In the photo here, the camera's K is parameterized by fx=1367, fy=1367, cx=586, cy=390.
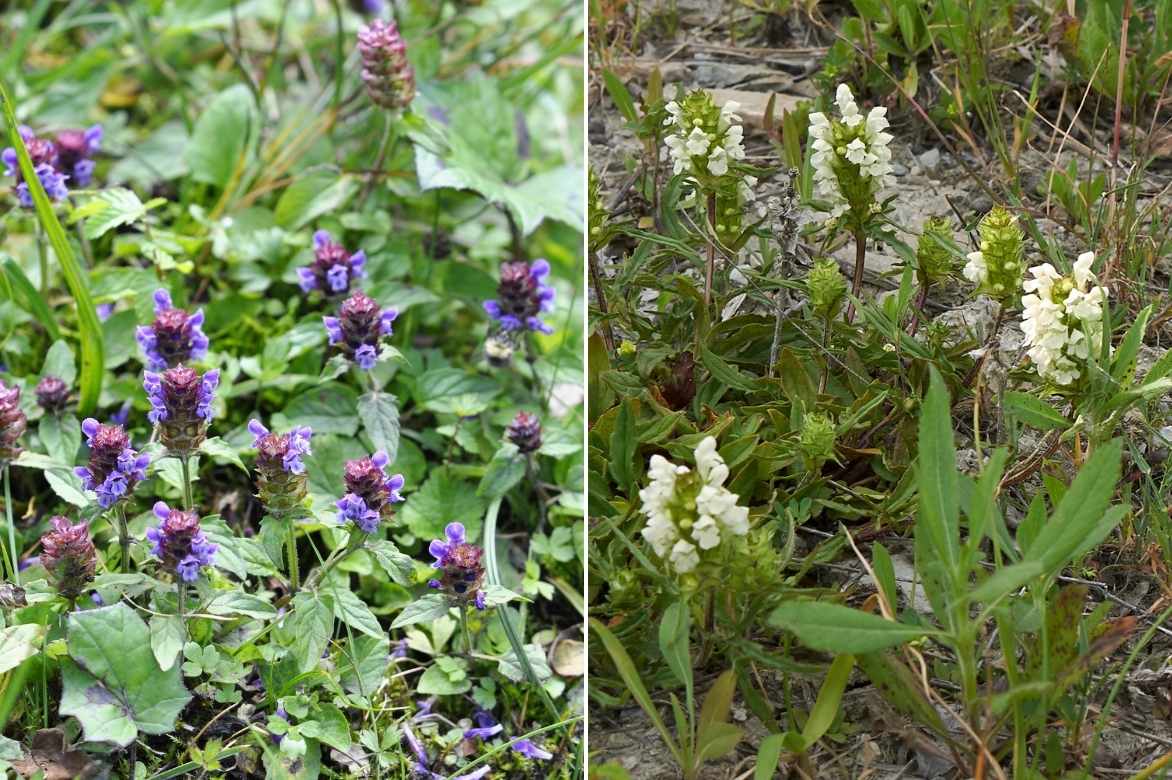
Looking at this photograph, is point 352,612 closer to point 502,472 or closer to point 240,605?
point 240,605

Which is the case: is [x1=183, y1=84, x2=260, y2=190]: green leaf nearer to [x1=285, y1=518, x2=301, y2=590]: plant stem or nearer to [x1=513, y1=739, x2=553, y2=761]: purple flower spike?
[x1=285, y1=518, x2=301, y2=590]: plant stem

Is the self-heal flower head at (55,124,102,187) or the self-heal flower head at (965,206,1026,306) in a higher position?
the self-heal flower head at (965,206,1026,306)

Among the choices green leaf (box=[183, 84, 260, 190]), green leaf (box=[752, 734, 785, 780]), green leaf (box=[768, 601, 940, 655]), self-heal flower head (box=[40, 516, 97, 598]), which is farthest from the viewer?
green leaf (box=[183, 84, 260, 190])

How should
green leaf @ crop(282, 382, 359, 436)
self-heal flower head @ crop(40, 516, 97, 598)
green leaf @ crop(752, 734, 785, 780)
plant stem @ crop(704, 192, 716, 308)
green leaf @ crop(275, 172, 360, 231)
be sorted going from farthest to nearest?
green leaf @ crop(275, 172, 360, 231) → green leaf @ crop(282, 382, 359, 436) → plant stem @ crop(704, 192, 716, 308) → self-heal flower head @ crop(40, 516, 97, 598) → green leaf @ crop(752, 734, 785, 780)

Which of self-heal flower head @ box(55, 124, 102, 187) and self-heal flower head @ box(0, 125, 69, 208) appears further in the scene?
self-heal flower head @ box(55, 124, 102, 187)

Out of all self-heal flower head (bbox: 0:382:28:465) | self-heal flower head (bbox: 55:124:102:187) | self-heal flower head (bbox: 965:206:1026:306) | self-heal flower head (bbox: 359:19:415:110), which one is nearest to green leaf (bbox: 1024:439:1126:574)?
self-heal flower head (bbox: 965:206:1026:306)

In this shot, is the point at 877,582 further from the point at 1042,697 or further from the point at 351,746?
the point at 351,746
